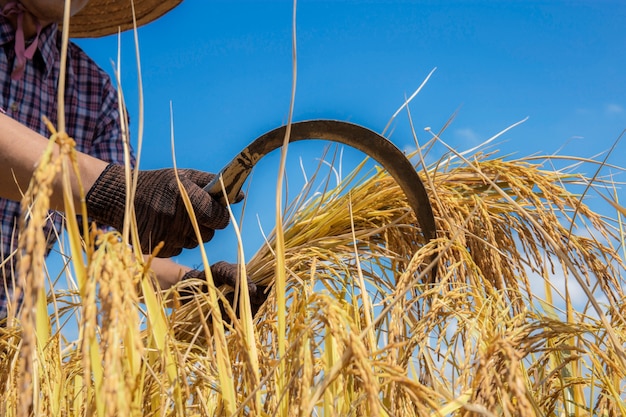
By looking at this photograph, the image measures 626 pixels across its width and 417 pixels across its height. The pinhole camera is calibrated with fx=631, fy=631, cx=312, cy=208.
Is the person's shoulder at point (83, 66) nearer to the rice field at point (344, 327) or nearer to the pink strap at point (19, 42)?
the pink strap at point (19, 42)

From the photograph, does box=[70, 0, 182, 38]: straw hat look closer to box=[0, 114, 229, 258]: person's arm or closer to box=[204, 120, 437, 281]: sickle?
box=[0, 114, 229, 258]: person's arm

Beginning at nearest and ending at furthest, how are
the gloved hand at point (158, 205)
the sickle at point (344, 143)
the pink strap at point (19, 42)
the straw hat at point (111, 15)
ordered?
the sickle at point (344, 143)
the gloved hand at point (158, 205)
the pink strap at point (19, 42)
the straw hat at point (111, 15)

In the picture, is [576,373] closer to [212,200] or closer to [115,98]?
[212,200]

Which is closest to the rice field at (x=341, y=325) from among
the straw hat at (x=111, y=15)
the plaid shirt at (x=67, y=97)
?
the plaid shirt at (x=67, y=97)

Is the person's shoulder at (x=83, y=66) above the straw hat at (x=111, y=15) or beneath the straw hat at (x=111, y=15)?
beneath

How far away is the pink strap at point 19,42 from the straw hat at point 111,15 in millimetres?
534

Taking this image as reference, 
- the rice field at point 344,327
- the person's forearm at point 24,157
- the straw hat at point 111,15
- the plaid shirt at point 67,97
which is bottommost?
the rice field at point 344,327

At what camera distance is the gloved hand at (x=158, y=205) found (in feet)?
4.74

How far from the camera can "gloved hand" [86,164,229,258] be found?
1.44 metres

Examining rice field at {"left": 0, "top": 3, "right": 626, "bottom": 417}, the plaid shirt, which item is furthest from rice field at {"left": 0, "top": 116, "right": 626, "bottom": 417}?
the plaid shirt

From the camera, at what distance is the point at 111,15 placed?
10.2 feet

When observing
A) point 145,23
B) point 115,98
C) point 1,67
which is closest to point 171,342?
point 1,67

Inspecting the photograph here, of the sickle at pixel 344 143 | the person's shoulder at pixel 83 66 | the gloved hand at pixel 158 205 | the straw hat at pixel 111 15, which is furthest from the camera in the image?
the straw hat at pixel 111 15

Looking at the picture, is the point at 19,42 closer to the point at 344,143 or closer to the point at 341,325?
the point at 344,143
